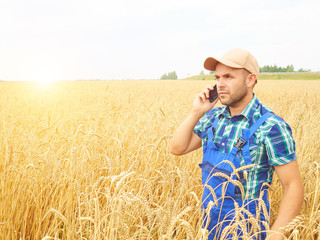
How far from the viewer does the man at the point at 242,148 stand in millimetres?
1529

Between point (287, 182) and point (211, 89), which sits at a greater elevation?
point (211, 89)

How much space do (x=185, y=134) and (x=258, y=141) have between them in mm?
529

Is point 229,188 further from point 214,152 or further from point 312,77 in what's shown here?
point 312,77

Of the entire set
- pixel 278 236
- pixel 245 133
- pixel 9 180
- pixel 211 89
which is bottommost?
pixel 278 236

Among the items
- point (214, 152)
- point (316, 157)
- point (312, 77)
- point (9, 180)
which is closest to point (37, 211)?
point (9, 180)

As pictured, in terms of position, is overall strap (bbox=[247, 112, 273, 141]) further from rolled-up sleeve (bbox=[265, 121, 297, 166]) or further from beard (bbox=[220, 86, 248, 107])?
beard (bbox=[220, 86, 248, 107])

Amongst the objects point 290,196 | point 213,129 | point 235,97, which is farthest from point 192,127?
point 290,196

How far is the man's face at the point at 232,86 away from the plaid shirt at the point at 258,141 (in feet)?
0.26

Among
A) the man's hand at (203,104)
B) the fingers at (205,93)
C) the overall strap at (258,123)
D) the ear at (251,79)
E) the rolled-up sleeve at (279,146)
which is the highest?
the ear at (251,79)

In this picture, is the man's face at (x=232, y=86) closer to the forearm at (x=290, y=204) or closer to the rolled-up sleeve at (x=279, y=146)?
the rolled-up sleeve at (x=279, y=146)

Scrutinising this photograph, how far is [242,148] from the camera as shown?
5.19 ft

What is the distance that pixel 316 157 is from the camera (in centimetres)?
310

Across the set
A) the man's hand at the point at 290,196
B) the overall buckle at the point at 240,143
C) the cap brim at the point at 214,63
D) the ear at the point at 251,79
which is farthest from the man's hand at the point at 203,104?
the man's hand at the point at 290,196

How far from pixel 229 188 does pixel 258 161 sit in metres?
0.23
